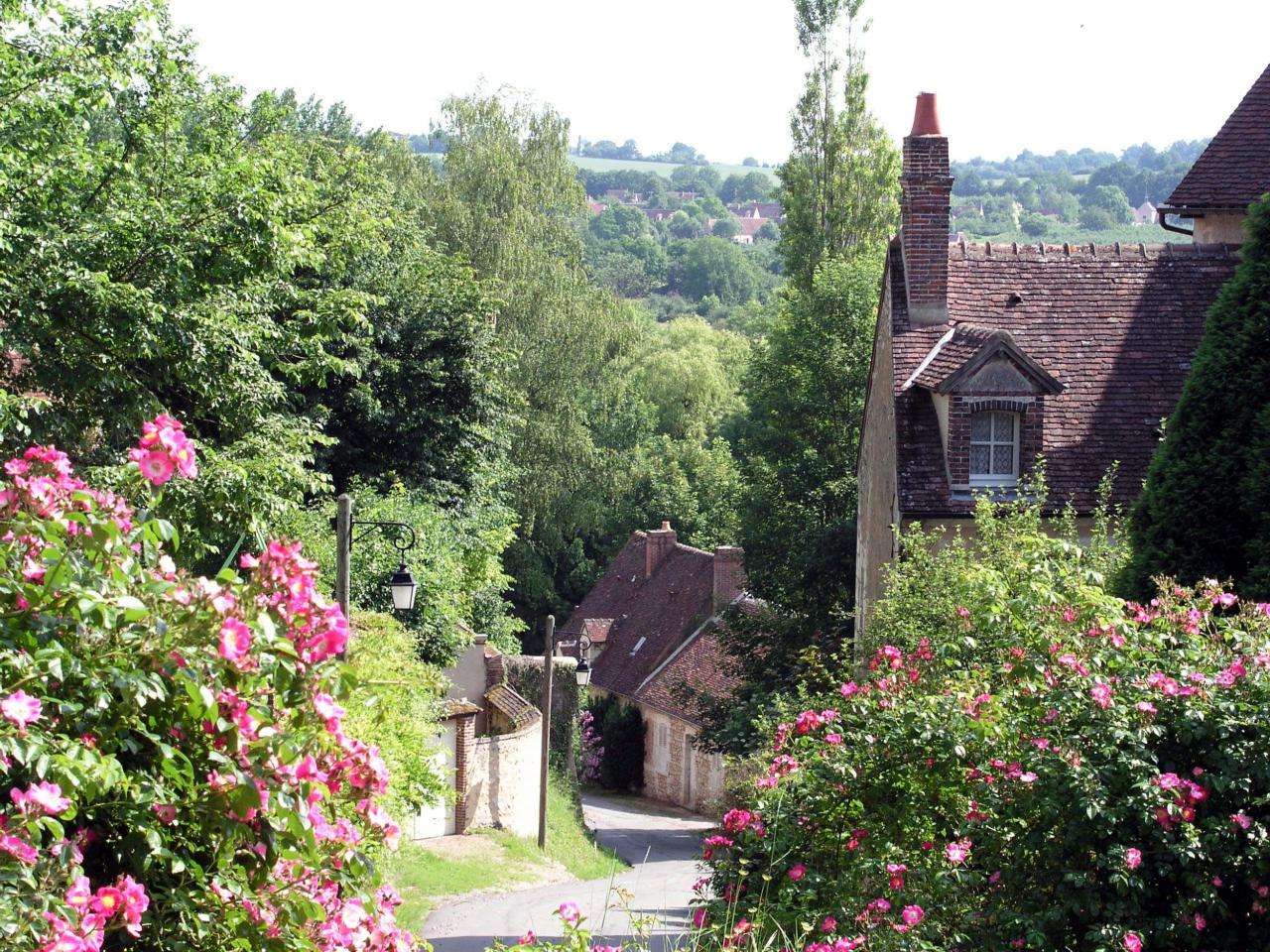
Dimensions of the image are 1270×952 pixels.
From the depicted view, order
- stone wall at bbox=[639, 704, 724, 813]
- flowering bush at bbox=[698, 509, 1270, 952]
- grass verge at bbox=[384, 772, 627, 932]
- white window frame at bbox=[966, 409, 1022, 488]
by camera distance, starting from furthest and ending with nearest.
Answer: stone wall at bbox=[639, 704, 724, 813], grass verge at bbox=[384, 772, 627, 932], white window frame at bbox=[966, 409, 1022, 488], flowering bush at bbox=[698, 509, 1270, 952]

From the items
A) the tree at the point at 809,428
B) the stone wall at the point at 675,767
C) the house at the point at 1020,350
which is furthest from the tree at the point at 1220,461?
the stone wall at the point at 675,767

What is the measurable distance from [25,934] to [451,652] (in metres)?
20.5

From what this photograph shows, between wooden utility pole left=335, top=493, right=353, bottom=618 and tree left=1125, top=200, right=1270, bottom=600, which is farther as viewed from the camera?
wooden utility pole left=335, top=493, right=353, bottom=618

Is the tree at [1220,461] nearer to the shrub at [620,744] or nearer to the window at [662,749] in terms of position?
the window at [662,749]

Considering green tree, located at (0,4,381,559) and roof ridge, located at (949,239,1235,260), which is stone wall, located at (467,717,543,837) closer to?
green tree, located at (0,4,381,559)

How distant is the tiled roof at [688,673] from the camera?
4084 cm

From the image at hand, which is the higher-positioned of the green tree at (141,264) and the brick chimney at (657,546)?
the green tree at (141,264)

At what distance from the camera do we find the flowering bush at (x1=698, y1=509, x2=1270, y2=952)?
6781 millimetres

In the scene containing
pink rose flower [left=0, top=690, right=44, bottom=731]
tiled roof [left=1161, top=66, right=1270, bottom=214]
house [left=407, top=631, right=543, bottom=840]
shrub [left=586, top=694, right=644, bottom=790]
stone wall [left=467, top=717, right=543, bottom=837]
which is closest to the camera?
pink rose flower [left=0, top=690, right=44, bottom=731]

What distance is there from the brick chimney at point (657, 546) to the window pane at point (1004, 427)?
29.3 meters

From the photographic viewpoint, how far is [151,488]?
457cm

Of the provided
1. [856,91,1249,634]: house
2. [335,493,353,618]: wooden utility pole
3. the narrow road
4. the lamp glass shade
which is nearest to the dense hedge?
the narrow road

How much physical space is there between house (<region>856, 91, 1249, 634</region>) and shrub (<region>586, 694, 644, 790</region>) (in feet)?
73.8

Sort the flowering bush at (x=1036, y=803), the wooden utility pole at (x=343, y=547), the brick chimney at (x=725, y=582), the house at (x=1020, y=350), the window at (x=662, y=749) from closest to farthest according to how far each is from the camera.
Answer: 1. the flowering bush at (x=1036, y=803)
2. the wooden utility pole at (x=343, y=547)
3. the house at (x=1020, y=350)
4. the brick chimney at (x=725, y=582)
5. the window at (x=662, y=749)
